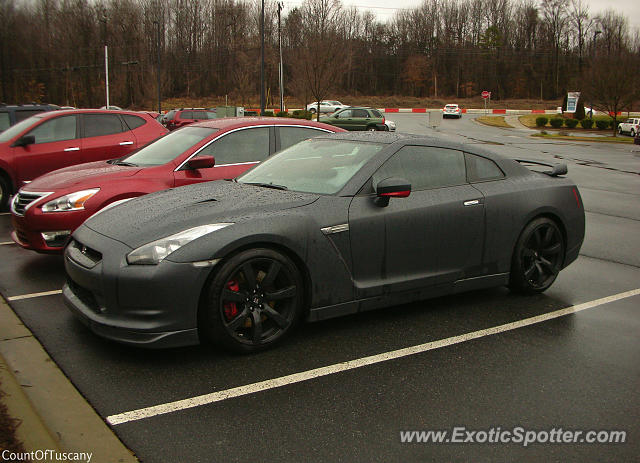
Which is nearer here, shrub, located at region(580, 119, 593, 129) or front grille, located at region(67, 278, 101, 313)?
front grille, located at region(67, 278, 101, 313)

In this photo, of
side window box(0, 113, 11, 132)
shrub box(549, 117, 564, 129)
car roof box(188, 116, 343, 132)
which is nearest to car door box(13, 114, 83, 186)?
car roof box(188, 116, 343, 132)

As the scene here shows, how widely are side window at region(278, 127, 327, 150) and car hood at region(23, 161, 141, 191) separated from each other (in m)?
1.75

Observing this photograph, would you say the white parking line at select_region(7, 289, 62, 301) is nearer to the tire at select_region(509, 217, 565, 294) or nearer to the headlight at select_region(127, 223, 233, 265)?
the headlight at select_region(127, 223, 233, 265)

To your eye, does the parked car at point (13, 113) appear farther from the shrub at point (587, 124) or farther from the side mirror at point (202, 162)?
the shrub at point (587, 124)

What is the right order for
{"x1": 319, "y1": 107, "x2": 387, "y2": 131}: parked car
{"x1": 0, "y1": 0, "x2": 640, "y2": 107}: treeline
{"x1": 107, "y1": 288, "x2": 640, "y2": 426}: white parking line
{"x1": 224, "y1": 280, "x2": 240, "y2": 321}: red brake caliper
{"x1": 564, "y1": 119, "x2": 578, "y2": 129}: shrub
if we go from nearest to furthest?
{"x1": 107, "y1": 288, "x2": 640, "y2": 426}: white parking line < {"x1": 224, "y1": 280, "x2": 240, "y2": 321}: red brake caliper < {"x1": 319, "y1": 107, "x2": 387, "y2": 131}: parked car < {"x1": 564, "y1": 119, "x2": 578, "y2": 129}: shrub < {"x1": 0, "y1": 0, "x2": 640, "y2": 107}: treeline

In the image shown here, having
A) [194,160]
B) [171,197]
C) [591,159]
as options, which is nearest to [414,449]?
[171,197]

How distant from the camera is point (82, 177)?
22.0 feet

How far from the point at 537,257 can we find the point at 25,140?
8.06 metres

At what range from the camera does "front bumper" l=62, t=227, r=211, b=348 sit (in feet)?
12.6

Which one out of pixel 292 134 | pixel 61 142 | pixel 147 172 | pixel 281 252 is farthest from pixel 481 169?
pixel 61 142

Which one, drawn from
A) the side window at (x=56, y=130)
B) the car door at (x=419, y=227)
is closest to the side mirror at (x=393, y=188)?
the car door at (x=419, y=227)

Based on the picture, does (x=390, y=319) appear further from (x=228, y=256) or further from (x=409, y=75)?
(x=409, y=75)

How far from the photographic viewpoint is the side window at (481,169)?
5.39 meters

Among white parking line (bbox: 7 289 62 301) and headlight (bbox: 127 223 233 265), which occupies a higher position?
headlight (bbox: 127 223 233 265)
